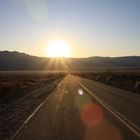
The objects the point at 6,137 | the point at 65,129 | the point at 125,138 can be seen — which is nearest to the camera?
the point at 125,138

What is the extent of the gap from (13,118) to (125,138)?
665 centimetres

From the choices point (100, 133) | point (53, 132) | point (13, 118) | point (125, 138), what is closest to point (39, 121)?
point (13, 118)

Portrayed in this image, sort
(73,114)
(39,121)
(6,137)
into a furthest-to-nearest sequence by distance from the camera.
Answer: (73,114), (39,121), (6,137)

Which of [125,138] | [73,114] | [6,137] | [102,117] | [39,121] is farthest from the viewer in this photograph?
[73,114]

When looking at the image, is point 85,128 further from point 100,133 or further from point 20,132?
point 20,132

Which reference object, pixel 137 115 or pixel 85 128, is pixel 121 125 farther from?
pixel 137 115

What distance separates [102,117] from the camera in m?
14.8

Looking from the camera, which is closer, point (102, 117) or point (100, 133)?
point (100, 133)

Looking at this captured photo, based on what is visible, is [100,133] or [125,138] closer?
[125,138]

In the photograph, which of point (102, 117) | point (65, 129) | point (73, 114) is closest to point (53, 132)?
point (65, 129)

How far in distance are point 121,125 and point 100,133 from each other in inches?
68.6

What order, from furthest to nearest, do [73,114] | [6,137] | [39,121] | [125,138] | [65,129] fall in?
[73,114] → [39,121] → [65,129] → [6,137] → [125,138]

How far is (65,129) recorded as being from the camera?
1171 cm

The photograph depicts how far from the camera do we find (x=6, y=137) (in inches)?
417
